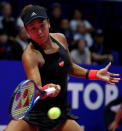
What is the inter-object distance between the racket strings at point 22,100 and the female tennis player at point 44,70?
0.39 feet

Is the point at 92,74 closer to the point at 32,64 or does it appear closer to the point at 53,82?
the point at 53,82

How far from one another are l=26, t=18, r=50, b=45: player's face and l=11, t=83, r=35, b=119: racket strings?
0.54 meters

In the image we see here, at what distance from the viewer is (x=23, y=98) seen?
3693 millimetres

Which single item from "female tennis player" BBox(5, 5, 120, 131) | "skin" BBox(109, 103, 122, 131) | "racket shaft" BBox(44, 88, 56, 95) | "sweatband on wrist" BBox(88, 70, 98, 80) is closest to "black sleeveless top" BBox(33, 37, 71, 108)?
"female tennis player" BBox(5, 5, 120, 131)

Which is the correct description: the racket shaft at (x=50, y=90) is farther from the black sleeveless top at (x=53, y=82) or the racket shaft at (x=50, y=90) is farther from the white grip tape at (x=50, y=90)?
the black sleeveless top at (x=53, y=82)

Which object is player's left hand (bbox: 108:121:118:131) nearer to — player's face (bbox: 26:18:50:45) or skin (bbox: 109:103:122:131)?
skin (bbox: 109:103:122:131)

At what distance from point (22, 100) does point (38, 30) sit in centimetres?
72

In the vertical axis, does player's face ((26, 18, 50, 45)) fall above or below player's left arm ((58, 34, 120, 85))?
above

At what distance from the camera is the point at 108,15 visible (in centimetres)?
1085

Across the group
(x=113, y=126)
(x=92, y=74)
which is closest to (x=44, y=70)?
(x=92, y=74)

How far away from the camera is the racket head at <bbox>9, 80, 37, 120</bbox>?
3457mm

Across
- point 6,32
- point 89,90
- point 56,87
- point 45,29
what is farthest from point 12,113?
point 6,32

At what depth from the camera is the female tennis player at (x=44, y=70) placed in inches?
150

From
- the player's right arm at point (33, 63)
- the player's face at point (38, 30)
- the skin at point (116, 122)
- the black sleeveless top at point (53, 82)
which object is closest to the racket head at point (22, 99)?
the player's right arm at point (33, 63)
